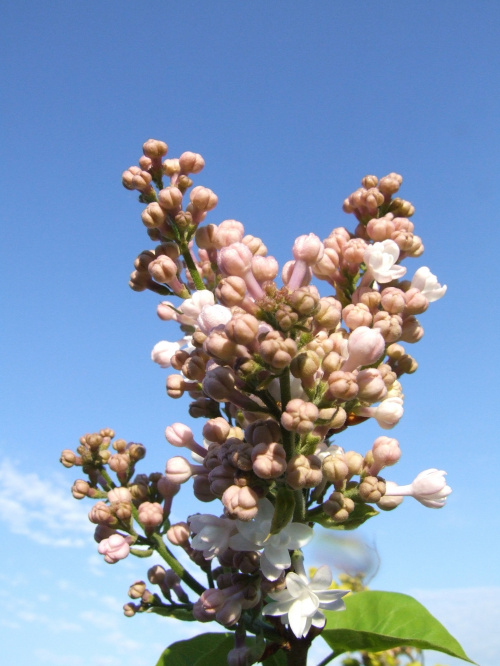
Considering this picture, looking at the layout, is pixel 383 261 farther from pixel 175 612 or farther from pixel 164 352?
pixel 175 612

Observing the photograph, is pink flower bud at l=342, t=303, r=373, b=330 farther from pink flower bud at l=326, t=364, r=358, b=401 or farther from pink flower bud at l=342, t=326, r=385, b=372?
pink flower bud at l=326, t=364, r=358, b=401

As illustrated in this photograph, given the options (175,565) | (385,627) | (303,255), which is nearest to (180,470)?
(175,565)

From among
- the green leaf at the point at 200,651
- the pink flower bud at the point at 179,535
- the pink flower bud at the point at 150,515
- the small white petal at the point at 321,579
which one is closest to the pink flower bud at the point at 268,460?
the small white petal at the point at 321,579

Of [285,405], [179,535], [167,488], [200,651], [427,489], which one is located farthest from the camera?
[200,651]

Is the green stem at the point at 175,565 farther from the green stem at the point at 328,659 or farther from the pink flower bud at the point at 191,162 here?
the pink flower bud at the point at 191,162

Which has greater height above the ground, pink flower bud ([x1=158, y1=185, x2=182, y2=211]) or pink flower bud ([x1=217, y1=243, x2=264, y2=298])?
pink flower bud ([x1=158, y1=185, x2=182, y2=211])

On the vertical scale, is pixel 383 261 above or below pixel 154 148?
below

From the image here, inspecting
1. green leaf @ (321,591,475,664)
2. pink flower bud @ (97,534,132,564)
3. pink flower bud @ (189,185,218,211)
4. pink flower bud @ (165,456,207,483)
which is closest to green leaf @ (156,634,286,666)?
green leaf @ (321,591,475,664)
